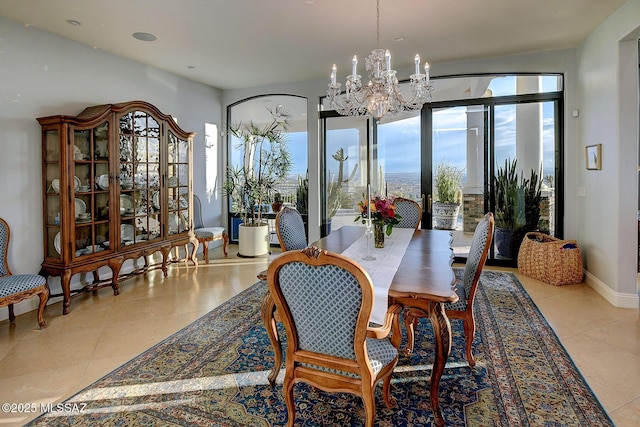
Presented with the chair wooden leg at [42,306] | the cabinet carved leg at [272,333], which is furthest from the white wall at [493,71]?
the cabinet carved leg at [272,333]

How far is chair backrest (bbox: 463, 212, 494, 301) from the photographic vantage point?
2.43 m

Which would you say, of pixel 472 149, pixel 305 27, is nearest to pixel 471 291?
pixel 305 27

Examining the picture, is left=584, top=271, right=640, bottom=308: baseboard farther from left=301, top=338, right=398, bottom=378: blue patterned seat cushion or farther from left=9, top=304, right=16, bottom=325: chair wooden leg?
left=9, top=304, right=16, bottom=325: chair wooden leg

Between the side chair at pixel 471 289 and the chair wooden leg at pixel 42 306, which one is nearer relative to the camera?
the side chair at pixel 471 289

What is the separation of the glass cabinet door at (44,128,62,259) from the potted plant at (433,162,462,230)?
4.82 m

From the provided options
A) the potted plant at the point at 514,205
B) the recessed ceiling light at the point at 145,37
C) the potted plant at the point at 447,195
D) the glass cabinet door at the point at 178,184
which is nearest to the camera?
the recessed ceiling light at the point at 145,37

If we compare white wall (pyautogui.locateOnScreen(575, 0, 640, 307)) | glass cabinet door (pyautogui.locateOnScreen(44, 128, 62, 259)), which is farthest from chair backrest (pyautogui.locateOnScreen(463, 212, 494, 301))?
glass cabinet door (pyautogui.locateOnScreen(44, 128, 62, 259))

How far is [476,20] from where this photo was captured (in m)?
3.83

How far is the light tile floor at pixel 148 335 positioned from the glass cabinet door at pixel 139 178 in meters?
0.70

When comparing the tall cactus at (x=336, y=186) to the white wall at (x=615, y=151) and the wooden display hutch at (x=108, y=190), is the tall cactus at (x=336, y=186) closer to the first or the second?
the wooden display hutch at (x=108, y=190)

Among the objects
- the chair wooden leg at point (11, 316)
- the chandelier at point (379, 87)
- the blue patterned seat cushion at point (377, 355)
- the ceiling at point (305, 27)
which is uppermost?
the ceiling at point (305, 27)

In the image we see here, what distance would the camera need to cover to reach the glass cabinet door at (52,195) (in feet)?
12.7

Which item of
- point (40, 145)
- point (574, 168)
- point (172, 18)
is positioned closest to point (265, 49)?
point (172, 18)

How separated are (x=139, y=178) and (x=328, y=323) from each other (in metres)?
3.83
